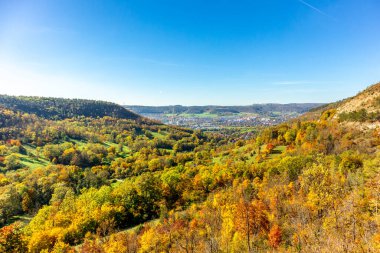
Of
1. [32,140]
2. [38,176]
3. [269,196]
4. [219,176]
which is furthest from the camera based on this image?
[32,140]

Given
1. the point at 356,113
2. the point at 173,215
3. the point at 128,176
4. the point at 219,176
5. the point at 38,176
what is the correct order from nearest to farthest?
1. the point at 173,215
2. the point at 219,176
3. the point at 356,113
4. the point at 38,176
5. the point at 128,176

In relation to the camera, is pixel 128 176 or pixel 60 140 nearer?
pixel 128 176

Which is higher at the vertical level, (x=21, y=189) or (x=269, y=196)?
(x=269, y=196)

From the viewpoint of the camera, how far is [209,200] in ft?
211

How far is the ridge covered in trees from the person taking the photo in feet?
82.9

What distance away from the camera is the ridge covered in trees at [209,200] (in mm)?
25266

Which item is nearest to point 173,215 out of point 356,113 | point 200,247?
point 200,247

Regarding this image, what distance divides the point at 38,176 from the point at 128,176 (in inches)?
1655

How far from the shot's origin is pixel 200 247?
33.6m

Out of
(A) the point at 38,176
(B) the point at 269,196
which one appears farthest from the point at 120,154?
(B) the point at 269,196

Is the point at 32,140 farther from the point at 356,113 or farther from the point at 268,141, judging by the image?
the point at 356,113

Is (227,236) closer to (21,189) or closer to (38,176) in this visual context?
(21,189)

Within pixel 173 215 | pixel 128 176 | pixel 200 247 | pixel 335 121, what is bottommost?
pixel 128 176

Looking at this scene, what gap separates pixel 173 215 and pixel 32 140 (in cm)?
15415
